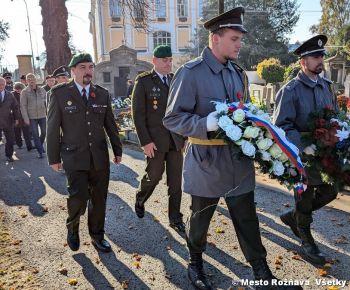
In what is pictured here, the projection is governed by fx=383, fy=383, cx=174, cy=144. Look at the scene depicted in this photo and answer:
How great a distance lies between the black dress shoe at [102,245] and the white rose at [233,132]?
216 cm

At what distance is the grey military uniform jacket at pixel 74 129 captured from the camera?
3977 mm

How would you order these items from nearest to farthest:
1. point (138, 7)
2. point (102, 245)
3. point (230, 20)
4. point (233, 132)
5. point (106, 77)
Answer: point (233, 132), point (230, 20), point (102, 245), point (138, 7), point (106, 77)

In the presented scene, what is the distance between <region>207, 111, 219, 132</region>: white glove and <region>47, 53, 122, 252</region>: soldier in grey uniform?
1.68 metres

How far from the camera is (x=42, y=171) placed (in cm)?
793

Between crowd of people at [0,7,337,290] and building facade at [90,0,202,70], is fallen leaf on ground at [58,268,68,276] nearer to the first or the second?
crowd of people at [0,7,337,290]

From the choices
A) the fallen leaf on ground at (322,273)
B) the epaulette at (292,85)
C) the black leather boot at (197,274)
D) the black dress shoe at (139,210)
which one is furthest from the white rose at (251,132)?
the black dress shoe at (139,210)

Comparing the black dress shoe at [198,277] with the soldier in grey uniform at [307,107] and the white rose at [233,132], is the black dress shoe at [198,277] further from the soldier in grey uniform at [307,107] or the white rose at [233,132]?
the white rose at [233,132]

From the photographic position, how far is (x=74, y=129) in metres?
4.02

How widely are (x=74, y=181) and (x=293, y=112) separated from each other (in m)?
2.30

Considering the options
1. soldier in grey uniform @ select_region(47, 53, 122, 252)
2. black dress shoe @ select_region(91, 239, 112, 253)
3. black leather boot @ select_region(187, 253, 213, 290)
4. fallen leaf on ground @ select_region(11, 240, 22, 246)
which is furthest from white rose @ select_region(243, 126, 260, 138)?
fallen leaf on ground @ select_region(11, 240, 22, 246)

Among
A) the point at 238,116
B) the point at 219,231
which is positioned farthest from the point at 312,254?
the point at 238,116

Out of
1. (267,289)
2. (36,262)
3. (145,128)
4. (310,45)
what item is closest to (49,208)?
(36,262)

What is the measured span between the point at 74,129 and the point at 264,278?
7.73ft

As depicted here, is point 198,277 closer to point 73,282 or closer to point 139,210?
point 73,282
